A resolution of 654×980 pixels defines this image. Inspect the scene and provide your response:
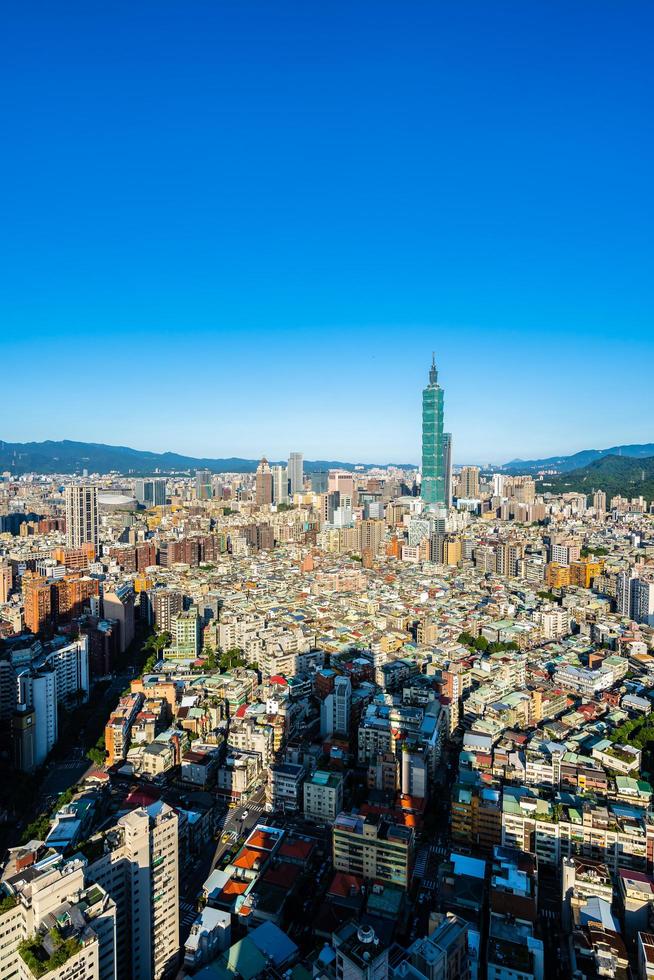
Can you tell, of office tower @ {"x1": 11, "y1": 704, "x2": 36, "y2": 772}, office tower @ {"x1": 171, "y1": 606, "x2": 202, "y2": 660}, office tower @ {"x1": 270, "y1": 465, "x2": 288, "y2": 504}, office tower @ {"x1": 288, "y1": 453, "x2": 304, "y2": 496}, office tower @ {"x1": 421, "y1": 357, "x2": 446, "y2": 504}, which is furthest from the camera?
office tower @ {"x1": 288, "y1": 453, "x2": 304, "y2": 496}

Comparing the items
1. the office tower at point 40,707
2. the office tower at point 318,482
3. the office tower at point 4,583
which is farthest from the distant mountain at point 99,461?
the office tower at point 40,707

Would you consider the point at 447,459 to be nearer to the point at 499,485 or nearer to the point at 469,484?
the point at 469,484

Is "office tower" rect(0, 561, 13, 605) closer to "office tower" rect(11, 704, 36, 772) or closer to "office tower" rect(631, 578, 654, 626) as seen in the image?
"office tower" rect(11, 704, 36, 772)

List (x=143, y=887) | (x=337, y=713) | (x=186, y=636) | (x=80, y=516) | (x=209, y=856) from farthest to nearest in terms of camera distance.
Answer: (x=80, y=516) < (x=186, y=636) < (x=337, y=713) < (x=209, y=856) < (x=143, y=887)

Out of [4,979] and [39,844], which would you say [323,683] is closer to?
[39,844]

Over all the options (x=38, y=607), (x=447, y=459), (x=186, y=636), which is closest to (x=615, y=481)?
(x=447, y=459)

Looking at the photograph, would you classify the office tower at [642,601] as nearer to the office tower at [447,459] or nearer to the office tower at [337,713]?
the office tower at [337,713]

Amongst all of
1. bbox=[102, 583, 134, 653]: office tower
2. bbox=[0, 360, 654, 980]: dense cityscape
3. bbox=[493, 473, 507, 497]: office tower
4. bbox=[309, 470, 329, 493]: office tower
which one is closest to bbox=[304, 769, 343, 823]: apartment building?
bbox=[0, 360, 654, 980]: dense cityscape
